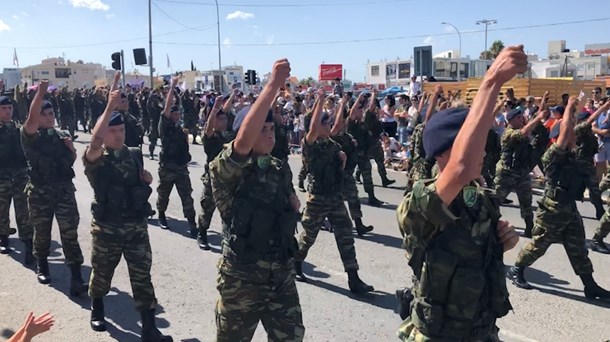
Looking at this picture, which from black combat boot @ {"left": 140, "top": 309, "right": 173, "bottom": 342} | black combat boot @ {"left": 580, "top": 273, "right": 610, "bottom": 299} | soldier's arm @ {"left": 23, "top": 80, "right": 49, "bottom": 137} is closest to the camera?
black combat boot @ {"left": 140, "top": 309, "right": 173, "bottom": 342}

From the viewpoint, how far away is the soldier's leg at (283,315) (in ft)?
11.8

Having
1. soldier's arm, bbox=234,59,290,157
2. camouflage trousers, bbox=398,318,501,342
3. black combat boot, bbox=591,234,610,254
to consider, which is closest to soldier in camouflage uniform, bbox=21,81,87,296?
soldier's arm, bbox=234,59,290,157

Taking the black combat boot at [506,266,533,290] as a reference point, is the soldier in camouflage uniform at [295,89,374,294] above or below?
above

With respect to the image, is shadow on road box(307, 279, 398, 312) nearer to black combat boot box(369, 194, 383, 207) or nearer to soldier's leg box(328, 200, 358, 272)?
soldier's leg box(328, 200, 358, 272)

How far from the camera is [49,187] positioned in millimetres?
6336

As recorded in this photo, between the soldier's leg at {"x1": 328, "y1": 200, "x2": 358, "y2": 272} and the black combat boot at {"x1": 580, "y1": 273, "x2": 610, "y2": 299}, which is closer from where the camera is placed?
the black combat boot at {"x1": 580, "y1": 273, "x2": 610, "y2": 299}

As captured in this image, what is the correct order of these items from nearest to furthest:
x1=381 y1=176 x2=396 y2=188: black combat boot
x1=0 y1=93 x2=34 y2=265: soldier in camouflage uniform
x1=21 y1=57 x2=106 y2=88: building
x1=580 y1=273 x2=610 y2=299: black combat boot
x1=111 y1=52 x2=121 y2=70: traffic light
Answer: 1. x1=580 y1=273 x2=610 y2=299: black combat boot
2. x1=0 y1=93 x2=34 y2=265: soldier in camouflage uniform
3. x1=381 y1=176 x2=396 y2=188: black combat boot
4. x1=111 y1=52 x2=121 y2=70: traffic light
5. x1=21 y1=57 x2=106 y2=88: building

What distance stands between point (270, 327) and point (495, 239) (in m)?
1.64

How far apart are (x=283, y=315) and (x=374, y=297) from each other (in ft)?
8.53

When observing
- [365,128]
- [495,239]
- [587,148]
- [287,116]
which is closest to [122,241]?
[495,239]

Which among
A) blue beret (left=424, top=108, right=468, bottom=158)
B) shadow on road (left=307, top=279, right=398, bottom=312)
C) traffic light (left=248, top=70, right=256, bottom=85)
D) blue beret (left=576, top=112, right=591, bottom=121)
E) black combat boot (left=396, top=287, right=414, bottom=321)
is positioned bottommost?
shadow on road (left=307, top=279, right=398, bottom=312)

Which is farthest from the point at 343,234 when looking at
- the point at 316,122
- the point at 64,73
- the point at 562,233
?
the point at 64,73

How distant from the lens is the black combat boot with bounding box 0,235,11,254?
7703 millimetres

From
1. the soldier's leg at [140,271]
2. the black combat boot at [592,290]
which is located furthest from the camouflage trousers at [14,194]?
the black combat boot at [592,290]
